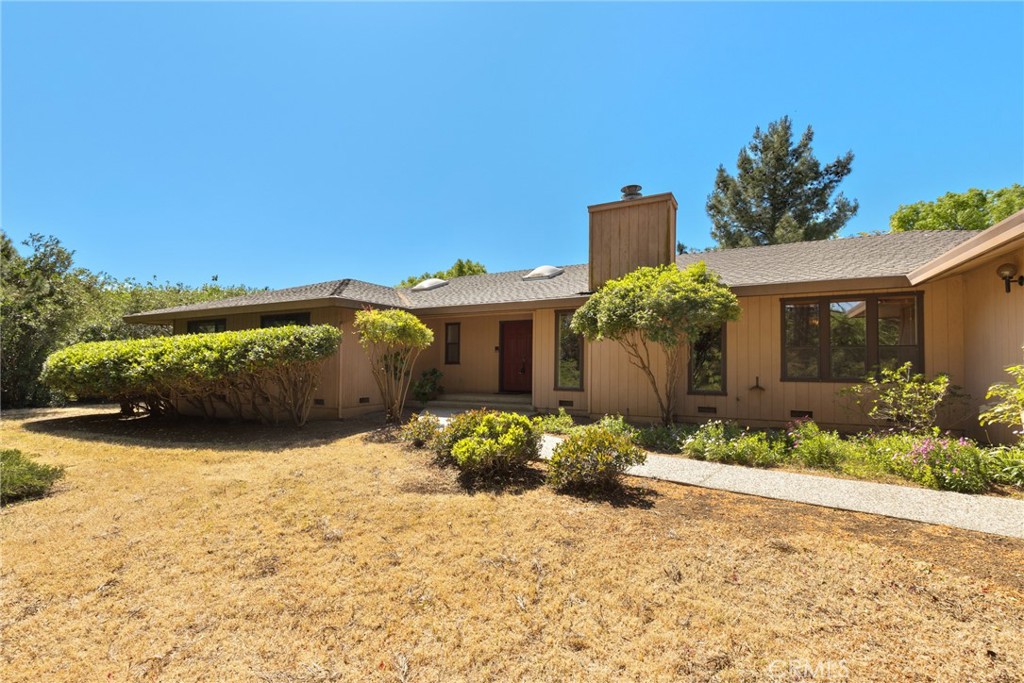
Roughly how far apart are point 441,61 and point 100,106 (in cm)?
738

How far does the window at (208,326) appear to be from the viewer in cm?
1138

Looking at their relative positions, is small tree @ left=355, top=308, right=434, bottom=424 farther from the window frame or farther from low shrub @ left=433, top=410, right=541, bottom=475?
low shrub @ left=433, top=410, right=541, bottom=475

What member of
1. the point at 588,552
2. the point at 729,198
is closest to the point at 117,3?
the point at 588,552

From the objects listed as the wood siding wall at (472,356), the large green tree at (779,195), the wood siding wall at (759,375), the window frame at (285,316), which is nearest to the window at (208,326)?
the window frame at (285,316)

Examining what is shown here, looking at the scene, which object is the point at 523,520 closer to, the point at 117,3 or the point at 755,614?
the point at 755,614

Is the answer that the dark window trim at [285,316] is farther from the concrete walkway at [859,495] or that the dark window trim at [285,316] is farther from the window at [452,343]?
the concrete walkway at [859,495]

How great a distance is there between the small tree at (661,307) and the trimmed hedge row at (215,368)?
5.10 meters

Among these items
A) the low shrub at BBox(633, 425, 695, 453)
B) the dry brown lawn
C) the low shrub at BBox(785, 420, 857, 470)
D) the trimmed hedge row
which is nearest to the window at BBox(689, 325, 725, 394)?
the low shrub at BBox(633, 425, 695, 453)

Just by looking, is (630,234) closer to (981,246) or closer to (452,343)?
(981,246)

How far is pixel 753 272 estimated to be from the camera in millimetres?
8461

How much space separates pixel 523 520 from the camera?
3.71 metres

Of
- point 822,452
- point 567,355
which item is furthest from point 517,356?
point 822,452

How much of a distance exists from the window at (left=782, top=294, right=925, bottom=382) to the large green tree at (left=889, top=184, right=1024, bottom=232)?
17.4 metres

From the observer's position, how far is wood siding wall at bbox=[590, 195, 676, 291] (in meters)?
8.68
